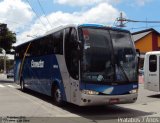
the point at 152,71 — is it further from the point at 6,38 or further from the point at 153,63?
the point at 6,38

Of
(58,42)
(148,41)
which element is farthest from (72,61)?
(148,41)

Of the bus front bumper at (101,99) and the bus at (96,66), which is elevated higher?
the bus at (96,66)

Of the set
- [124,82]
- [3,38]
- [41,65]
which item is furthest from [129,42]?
[3,38]

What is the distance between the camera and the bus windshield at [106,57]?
1284 centimetres

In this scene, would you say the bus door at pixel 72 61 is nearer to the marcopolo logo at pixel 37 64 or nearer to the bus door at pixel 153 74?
the marcopolo logo at pixel 37 64

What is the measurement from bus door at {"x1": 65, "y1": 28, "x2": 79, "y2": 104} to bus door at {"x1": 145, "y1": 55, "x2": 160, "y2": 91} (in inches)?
273

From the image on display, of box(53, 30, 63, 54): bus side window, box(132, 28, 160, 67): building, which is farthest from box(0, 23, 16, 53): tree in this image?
box(53, 30, 63, 54): bus side window

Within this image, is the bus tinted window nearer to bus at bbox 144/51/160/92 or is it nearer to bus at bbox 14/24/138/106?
bus at bbox 144/51/160/92

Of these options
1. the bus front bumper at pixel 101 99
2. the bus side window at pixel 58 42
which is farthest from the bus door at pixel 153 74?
the bus front bumper at pixel 101 99

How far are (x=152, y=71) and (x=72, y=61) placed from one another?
739 centimetres

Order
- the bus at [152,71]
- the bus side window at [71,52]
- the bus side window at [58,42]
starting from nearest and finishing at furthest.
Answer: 1. the bus side window at [71,52]
2. the bus side window at [58,42]
3. the bus at [152,71]

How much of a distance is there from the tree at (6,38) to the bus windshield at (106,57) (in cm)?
2747

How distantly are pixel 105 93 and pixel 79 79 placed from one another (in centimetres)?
100

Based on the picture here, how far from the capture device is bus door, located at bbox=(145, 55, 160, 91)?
64.2ft
